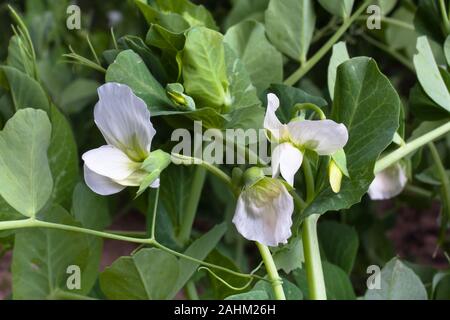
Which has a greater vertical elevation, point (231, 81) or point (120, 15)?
point (120, 15)

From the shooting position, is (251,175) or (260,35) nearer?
(251,175)

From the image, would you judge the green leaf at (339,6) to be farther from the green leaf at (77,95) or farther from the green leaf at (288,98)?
the green leaf at (77,95)

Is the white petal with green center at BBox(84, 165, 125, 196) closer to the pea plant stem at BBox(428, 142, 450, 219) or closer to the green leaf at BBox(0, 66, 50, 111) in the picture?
the green leaf at BBox(0, 66, 50, 111)

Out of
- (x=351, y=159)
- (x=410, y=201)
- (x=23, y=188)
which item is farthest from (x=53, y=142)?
(x=410, y=201)

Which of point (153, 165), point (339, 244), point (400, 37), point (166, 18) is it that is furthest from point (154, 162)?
point (400, 37)

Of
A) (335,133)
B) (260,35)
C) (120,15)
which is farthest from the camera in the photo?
(120,15)

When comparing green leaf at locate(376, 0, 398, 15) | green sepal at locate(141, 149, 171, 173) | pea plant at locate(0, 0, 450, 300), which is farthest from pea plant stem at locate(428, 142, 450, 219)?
green sepal at locate(141, 149, 171, 173)
